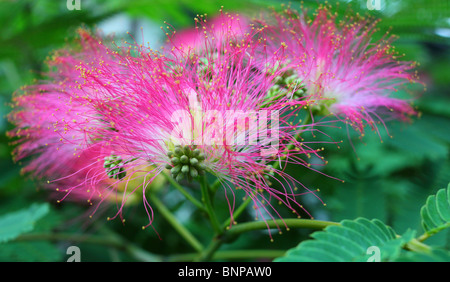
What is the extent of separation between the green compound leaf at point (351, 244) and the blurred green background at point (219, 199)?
44cm

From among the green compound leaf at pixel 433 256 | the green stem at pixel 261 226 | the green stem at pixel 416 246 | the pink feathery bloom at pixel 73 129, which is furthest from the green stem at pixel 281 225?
the pink feathery bloom at pixel 73 129

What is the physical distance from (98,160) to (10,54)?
1784mm

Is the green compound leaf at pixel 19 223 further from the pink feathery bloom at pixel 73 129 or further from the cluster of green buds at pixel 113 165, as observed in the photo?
the cluster of green buds at pixel 113 165

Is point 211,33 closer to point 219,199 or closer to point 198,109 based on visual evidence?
point 198,109

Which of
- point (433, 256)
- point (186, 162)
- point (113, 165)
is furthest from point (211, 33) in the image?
point (433, 256)

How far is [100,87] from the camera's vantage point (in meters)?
1.29

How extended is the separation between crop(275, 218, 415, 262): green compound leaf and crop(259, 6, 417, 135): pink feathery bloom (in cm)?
59

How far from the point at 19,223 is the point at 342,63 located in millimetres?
1632

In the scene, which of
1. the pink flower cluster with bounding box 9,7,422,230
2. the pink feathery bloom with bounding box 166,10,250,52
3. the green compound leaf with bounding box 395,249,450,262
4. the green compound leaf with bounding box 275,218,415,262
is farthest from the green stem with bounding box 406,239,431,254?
the pink feathery bloom with bounding box 166,10,250,52

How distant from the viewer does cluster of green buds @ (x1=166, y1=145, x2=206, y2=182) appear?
1260 mm

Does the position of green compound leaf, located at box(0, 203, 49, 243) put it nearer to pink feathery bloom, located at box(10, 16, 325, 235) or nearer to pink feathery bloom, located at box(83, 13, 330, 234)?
pink feathery bloom, located at box(10, 16, 325, 235)

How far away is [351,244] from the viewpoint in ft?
3.28
